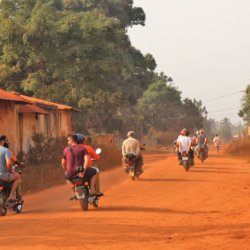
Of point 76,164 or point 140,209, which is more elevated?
point 76,164

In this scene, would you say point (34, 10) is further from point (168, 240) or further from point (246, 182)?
point (168, 240)

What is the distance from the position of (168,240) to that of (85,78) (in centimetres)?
3464

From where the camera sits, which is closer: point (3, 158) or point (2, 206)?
point (2, 206)

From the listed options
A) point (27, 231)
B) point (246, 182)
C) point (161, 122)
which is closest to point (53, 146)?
point (246, 182)

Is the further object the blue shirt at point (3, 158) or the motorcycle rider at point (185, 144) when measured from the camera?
the motorcycle rider at point (185, 144)

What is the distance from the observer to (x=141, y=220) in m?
11.9

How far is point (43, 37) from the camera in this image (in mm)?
42656

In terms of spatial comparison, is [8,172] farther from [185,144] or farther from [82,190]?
[185,144]

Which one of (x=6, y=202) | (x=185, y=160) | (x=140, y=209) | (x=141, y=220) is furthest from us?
(x=185, y=160)

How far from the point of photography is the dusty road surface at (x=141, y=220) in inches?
374

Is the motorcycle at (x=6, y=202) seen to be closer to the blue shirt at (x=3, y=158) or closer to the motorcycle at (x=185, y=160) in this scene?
the blue shirt at (x=3, y=158)

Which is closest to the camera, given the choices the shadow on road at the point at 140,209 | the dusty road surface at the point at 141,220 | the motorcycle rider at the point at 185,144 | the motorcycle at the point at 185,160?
the dusty road surface at the point at 141,220

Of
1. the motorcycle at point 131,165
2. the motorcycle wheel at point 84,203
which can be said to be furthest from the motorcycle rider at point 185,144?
the motorcycle wheel at point 84,203

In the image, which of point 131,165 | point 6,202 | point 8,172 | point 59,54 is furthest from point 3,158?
point 59,54
